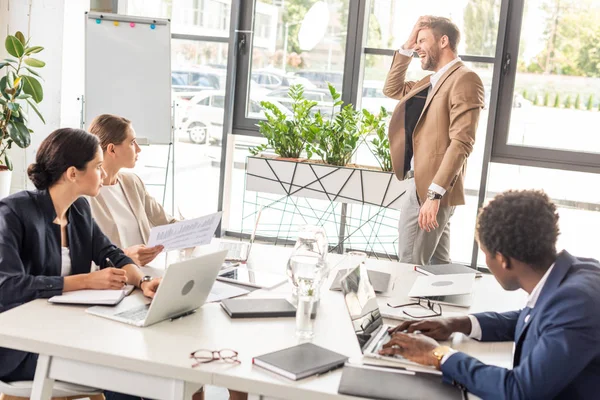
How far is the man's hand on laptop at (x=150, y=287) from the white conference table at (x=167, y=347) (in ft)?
0.61

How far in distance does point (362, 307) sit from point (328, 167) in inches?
99.6

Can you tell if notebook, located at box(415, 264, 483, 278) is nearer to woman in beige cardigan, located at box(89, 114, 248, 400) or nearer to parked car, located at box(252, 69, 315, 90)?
woman in beige cardigan, located at box(89, 114, 248, 400)

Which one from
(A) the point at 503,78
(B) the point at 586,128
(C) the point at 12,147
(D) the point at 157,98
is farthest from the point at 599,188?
(C) the point at 12,147

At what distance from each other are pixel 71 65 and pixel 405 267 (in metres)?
3.37

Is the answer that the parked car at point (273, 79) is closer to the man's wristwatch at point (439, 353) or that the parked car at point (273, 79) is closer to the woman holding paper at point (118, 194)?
the woman holding paper at point (118, 194)

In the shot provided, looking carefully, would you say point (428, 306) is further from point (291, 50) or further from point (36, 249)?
point (291, 50)

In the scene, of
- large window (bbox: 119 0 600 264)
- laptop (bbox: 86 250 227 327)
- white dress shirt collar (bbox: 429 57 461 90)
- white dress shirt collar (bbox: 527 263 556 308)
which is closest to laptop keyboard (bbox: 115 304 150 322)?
laptop (bbox: 86 250 227 327)

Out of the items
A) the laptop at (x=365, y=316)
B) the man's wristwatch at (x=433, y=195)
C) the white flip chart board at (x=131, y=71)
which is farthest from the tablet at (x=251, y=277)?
the white flip chart board at (x=131, y=71)

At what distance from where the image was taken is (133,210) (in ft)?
9.68

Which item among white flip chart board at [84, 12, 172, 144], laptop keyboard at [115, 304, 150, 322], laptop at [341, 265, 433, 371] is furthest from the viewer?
white flip chart board at [84, 12, 172, 144]

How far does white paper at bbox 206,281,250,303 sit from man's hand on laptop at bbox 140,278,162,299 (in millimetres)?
161

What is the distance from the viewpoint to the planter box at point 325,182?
4.36 meters

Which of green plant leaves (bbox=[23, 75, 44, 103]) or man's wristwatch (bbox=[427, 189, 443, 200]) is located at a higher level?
green plant leaves (bbox=[23, 75, 44, 103])

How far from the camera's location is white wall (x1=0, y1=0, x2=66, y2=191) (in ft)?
16.3
